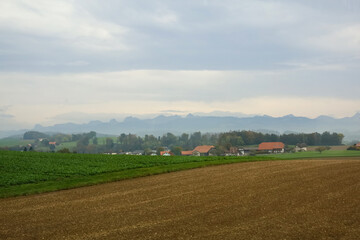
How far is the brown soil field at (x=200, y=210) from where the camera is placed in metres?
13.2

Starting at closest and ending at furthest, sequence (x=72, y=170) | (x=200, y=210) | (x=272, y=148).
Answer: (x=200, y=210) → (x=72, y=170) → (x=272, y=148)

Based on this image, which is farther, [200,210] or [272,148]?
[272,148]

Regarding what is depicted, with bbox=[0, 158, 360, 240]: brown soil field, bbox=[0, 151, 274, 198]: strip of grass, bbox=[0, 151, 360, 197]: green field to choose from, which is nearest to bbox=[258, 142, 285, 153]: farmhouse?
bbox=[0, 151, 274, 198]: strip of grass

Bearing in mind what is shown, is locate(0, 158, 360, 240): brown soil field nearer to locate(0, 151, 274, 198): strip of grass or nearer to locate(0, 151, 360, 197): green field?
locate(0, 151, 274, 198): strip of grass

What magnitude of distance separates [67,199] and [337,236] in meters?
14.3

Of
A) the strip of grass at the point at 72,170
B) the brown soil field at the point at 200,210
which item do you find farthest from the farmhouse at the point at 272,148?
the brown soil field at the point at 200,210

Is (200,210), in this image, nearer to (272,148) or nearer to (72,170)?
(72,170)

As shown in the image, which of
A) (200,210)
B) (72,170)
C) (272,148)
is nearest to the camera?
(200,210)

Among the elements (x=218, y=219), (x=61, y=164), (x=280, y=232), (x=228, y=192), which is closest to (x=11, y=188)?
(x=61, y=164)

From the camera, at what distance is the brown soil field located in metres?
13.2

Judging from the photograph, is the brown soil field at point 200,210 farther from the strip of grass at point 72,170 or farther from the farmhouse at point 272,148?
the farmhouse at point 272,148

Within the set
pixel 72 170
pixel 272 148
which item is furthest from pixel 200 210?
pixel 272 148

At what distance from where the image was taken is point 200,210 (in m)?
16.1

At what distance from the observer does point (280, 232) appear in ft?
41.9
